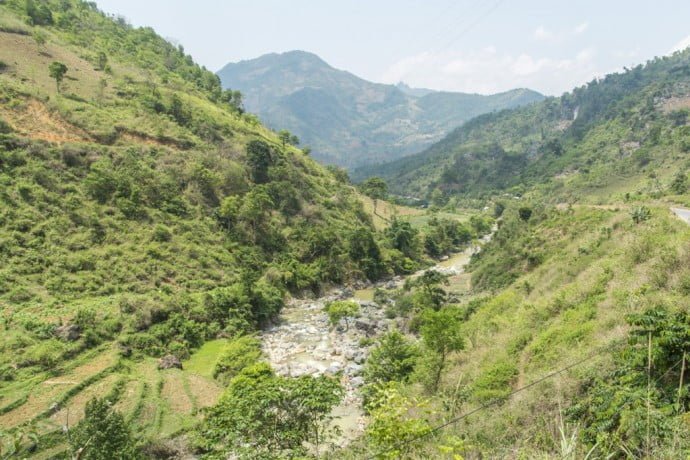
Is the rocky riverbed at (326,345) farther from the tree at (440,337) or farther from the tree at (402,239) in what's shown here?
the tree at (402,239)

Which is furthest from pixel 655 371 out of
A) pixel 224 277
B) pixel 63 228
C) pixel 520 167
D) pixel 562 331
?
pixel 520 167

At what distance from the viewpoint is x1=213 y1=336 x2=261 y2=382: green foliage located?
25500 millimetres

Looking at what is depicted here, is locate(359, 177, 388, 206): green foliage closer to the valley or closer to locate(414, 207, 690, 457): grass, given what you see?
the valley

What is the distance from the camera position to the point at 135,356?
25641mm

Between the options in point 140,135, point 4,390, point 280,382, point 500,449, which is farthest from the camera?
point 140,135

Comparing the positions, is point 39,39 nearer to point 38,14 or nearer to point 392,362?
point 38,14

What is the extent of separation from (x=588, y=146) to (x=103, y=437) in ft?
452

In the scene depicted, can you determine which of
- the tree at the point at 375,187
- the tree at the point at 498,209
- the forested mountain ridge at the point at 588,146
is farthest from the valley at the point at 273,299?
the tree at the point at 498,209

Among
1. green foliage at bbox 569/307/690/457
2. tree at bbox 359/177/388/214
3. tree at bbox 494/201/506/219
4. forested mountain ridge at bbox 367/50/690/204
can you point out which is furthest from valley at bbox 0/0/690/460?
tree at bbox 494/201/506/219

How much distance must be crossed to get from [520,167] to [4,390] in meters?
146

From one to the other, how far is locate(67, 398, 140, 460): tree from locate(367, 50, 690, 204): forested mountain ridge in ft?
234

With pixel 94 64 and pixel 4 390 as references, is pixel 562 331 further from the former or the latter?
pixel 94 64

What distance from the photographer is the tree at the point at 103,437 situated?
496 inches

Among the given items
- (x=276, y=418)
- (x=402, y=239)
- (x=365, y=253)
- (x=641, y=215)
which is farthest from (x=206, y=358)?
(x=402, y=239)
